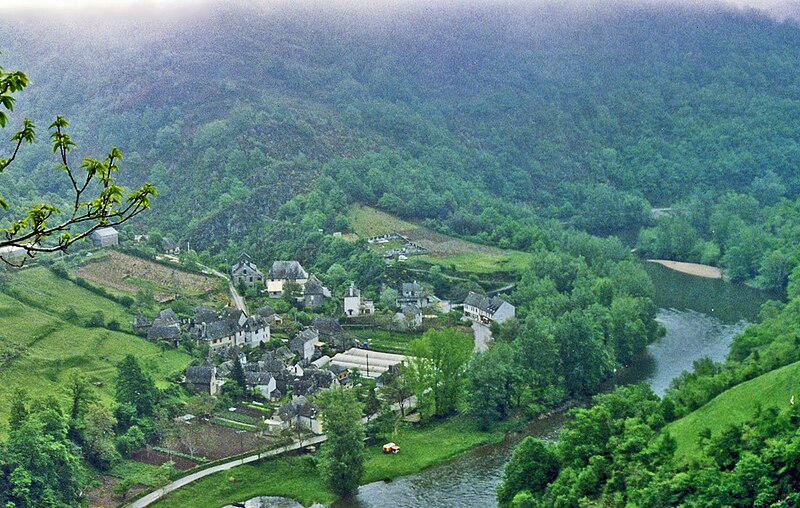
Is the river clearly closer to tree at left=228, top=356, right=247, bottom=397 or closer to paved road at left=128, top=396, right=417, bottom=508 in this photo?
paved road at left=128, top=396, right=417, bottom=508

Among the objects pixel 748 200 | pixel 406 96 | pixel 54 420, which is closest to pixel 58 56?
pixel 406 96


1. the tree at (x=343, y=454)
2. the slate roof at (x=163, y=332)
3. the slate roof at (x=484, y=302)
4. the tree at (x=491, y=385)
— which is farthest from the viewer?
the slate roof at (x=484, y=302)

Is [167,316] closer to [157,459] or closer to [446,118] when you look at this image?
[157,459]

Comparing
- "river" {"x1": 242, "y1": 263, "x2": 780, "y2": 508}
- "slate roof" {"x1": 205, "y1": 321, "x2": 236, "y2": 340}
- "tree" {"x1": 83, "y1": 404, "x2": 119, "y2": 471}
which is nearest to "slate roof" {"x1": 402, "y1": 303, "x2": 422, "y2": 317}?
"slate roof" {"x1": 205, "y1": 321, "x2": 236, "y2": 340}

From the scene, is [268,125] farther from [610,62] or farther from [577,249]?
[610,62]

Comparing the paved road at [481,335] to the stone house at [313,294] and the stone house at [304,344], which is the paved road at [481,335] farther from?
the stone house at [313,294]

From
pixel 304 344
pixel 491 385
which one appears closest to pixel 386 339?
pixel 304 344

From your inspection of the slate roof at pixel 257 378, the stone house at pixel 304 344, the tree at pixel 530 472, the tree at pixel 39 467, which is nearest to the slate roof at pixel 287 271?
the stone house at pixel 304 344

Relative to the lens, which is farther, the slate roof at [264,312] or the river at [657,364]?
the slate roof at [264,312]

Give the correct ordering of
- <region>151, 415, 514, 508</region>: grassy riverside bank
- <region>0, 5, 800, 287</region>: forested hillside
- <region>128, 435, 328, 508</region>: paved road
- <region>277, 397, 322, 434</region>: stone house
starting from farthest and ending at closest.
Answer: <region>0, 5, 800, 287</region>: forested hillside, <region>277, 397, 322, 434</region>: stone house, <region>151, 415, 514, 508</region>: grassy riverside bank, <region>128, 435, 328, 508</region>: paved road
